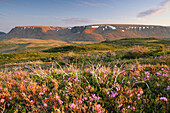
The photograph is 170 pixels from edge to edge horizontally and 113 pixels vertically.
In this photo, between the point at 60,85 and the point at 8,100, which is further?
the point at 60,85

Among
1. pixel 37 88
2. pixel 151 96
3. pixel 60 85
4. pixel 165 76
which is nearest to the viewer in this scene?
pixel 151 96

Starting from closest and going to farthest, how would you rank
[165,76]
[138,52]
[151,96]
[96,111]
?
[96,111], [151,96], [165,76], [138,52]

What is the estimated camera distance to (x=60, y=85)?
3777 mm

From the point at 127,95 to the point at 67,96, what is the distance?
1.65 meters

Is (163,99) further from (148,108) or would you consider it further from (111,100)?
(111,100)

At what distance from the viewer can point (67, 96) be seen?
300cm

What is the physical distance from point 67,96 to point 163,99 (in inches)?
96.0

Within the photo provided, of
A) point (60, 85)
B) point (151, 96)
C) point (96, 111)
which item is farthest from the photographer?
point (60, 85)

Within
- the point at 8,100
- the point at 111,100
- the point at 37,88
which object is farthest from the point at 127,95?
the point at 8,100

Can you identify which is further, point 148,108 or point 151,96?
point 151,96

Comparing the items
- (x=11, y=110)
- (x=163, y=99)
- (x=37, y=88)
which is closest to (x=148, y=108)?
(x=163, y=99)

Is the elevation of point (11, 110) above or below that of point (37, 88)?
below

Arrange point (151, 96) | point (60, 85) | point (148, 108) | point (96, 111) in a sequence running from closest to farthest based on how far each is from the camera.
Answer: point (96, 111)
point (148, 108)
point (151, 96)
point (60, 85)

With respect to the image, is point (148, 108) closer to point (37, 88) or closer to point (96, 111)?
point (96, 111)
